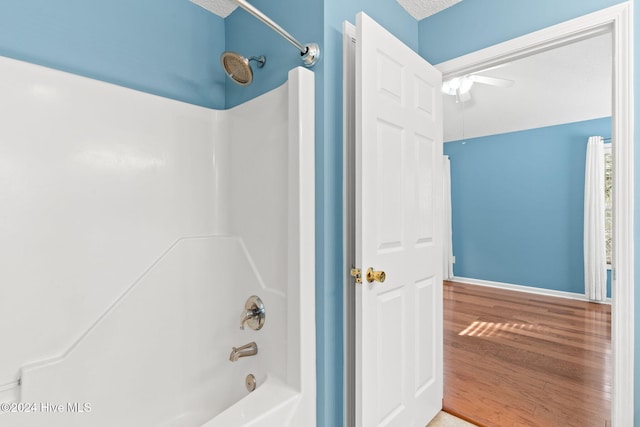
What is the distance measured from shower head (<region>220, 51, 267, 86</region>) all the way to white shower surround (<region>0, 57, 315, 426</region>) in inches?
5.4

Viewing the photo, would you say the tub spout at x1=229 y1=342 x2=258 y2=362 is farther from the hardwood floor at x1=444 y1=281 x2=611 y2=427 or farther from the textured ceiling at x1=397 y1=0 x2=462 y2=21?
the textured ceiling at x1=397 y1=0 x2=462 y2=21

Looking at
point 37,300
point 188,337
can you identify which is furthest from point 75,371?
point 188,337

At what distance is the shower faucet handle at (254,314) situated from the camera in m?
1.58

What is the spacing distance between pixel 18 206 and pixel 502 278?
221 inches

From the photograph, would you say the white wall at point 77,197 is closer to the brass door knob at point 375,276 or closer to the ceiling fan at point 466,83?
the brass door knob at point 375,276

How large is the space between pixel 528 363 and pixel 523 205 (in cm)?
292

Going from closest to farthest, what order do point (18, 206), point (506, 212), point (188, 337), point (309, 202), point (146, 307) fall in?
point (18, 206)
point (309, 202)
point (146, 307)
point (188, 337)
point (506, 212)

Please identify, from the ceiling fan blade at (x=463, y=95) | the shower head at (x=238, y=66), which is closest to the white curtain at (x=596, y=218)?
the ceiling fan blade at (x=463, y=95)

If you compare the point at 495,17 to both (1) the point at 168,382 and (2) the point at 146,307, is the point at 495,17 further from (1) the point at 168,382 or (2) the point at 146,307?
(1) the point at 168,382

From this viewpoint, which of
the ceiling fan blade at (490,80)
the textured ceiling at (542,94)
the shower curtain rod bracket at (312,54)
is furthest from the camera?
the ceiling fan blade at (490,80)

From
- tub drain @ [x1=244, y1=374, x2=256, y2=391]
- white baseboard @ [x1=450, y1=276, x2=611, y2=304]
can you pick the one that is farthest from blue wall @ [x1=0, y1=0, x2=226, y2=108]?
white baseboard @ [x1=450, y1=276, x2=611, y2=304]

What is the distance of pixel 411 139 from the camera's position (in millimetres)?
1635

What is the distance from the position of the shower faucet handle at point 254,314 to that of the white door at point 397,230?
0.50 meters

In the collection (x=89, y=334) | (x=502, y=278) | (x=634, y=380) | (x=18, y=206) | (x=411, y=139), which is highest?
(x=411, y=139)
